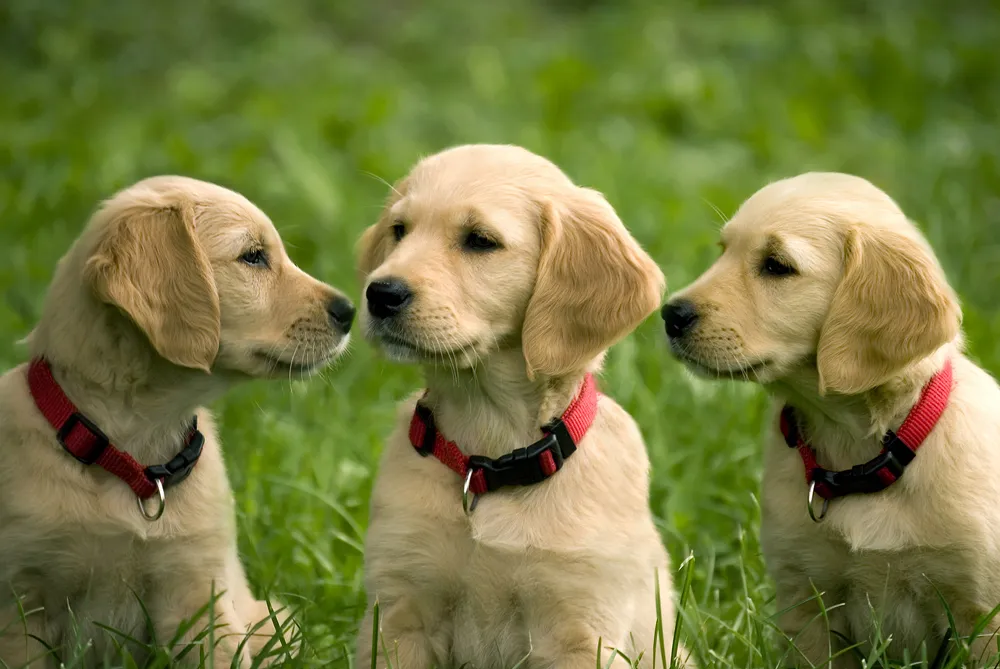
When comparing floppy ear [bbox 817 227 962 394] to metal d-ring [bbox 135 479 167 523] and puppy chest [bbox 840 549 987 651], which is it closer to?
puppy chest [bbox 840 549 987 651]

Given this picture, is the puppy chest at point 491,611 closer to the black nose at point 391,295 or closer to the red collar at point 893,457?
the black nose at point 391,295

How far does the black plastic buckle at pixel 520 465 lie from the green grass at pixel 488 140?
0.79 meters

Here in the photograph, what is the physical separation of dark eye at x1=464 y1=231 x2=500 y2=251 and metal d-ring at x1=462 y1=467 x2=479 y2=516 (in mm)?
606

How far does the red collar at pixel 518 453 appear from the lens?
3.76 m

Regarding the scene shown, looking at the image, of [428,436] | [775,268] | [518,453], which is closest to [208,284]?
[428,436]

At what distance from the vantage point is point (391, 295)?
3684 millimetres

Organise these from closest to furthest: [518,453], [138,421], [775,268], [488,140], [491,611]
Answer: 1. [491,611]
2. [518,453]
3. [138,421]
4. [775,268]
5. [488,140]

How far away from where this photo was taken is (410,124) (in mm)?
10078

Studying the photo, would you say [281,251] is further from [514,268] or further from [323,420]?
[323,420]

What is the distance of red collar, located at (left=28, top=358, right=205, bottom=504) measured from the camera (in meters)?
3.76

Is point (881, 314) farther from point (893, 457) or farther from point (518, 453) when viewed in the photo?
point (518, 453)

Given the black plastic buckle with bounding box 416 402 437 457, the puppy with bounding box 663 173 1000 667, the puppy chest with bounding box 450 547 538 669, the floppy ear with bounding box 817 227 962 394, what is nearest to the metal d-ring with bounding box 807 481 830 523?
the puppy with bounding box 663 173 1000 667

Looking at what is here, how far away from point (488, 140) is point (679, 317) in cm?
558

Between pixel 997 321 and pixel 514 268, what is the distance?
3.61 m
